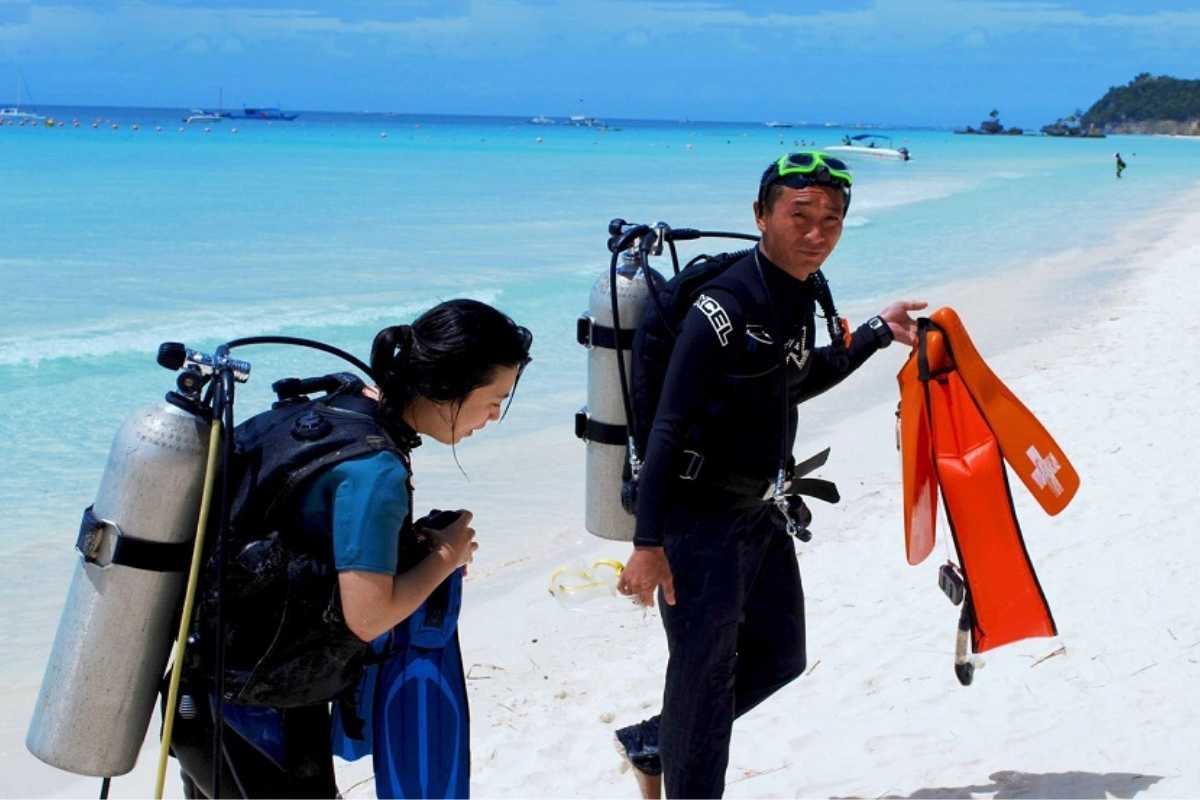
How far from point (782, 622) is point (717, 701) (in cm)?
26

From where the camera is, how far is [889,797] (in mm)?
3541

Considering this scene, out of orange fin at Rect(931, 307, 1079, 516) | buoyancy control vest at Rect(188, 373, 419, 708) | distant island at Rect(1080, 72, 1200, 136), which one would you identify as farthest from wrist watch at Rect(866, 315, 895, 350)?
distant island at Rect(1080, 72, 1200, 136)

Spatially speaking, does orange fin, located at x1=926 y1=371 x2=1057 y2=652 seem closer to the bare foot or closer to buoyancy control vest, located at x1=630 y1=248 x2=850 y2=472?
buoyancy control vest, located at x1=630 y1=248 x2=850 y2=472

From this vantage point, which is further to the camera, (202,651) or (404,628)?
(404,628)

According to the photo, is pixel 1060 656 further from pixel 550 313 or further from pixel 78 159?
pixel 78 159

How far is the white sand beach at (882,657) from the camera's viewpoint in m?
3.67

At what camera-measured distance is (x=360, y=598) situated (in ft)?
7.18

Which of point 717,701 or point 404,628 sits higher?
point 404,628

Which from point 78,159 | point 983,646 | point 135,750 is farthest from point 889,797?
point 78,159

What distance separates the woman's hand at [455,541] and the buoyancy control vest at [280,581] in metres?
0.16

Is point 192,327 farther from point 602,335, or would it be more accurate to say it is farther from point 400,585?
point 400,585

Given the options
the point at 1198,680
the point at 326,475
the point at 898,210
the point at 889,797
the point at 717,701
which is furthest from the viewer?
the point at 898,210

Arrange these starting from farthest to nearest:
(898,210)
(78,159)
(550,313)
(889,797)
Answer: (78,159) < (898,210) < (550,313) < (889,797)

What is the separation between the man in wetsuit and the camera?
283 centimetres
